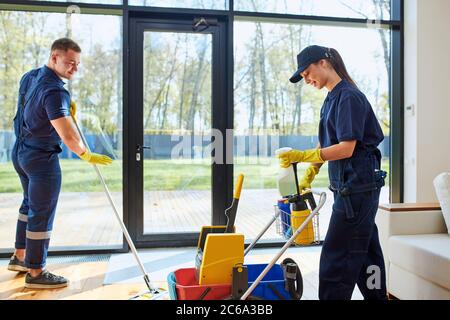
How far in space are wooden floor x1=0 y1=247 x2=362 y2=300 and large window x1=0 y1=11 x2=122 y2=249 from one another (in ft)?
1.34

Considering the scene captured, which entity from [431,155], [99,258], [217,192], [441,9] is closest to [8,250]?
[99,258]

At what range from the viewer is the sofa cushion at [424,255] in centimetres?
210

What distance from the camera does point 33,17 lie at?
3473mm

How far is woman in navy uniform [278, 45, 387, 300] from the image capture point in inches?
74.7

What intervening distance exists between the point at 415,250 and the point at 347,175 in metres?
0.73

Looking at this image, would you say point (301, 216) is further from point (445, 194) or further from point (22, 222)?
point (22, 222)

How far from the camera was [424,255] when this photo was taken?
2225 mm

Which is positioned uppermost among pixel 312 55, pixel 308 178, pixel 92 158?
pixel 312 55

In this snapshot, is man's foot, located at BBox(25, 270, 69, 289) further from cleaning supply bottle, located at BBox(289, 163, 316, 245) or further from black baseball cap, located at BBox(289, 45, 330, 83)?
black baseball cap, located at BBox(289, 45, 330, 83)

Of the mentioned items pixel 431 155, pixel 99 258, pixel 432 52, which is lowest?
pixel 99 258

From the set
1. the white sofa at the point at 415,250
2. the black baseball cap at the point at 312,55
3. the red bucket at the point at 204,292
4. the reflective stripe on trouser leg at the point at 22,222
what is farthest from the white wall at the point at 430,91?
the reflective stripe on trouser leg at the point at 22,222

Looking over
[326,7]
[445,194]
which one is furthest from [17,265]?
[326,7]
